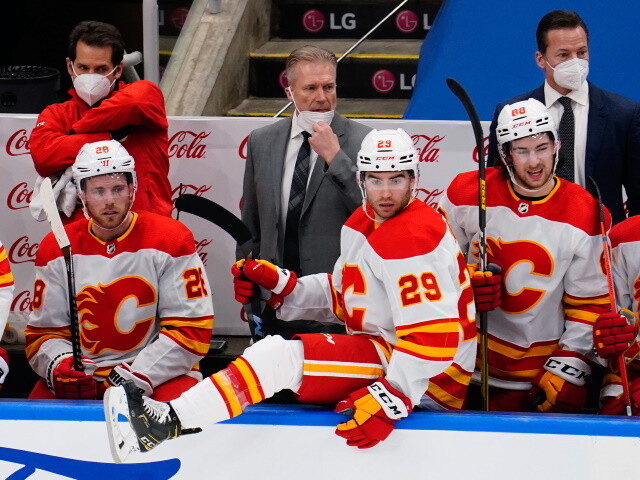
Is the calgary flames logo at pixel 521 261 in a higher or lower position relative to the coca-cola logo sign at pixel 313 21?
lower

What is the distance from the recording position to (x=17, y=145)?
5148 mm

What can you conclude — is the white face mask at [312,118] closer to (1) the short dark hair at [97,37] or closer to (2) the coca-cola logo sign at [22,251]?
(1) the short dark hair at [97,37]

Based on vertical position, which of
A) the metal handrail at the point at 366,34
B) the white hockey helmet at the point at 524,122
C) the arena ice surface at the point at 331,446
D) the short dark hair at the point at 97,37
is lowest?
the arena ice surface at the point at 331,446

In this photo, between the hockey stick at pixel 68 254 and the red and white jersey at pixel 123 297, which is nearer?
the hockey stick at pixel 68 254

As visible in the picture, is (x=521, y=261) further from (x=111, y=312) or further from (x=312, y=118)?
(x=111, y=312)

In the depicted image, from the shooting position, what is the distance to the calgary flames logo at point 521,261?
11.8ft

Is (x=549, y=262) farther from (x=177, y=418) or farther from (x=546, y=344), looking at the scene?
(x=177, y=418)

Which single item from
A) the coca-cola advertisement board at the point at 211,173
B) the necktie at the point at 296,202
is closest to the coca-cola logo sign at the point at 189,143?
the coca-cola advertisement board at the point at 211,173

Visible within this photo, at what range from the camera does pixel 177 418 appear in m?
3.06

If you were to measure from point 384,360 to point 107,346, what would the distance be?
1.14 meters

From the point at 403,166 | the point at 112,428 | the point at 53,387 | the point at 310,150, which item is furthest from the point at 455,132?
the point at 112,428

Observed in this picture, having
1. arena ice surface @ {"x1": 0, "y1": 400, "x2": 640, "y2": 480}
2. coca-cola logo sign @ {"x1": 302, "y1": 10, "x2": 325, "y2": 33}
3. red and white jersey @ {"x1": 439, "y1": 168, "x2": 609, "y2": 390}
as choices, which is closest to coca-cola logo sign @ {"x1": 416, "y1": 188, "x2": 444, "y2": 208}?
red and white jersey @ {"x1": 439, "y1": 168, "x2": 609, "y2": 390}

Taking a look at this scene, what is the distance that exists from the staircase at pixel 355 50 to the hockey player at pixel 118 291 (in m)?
2.57

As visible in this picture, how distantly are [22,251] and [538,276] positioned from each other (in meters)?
2.60
